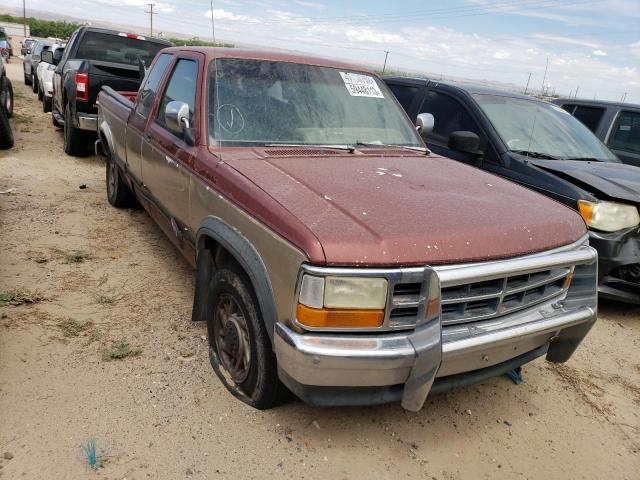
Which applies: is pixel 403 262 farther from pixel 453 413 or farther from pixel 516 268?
pixel 453 413

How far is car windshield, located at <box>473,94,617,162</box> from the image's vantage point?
4910mm

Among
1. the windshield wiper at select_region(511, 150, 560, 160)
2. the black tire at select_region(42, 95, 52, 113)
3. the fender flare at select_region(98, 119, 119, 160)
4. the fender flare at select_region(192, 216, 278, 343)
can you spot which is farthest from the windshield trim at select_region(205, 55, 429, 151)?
the black tire at select_region(42, 95, 52, 113)

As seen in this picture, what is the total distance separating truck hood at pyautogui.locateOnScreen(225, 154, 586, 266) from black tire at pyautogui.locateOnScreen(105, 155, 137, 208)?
10.3 feet

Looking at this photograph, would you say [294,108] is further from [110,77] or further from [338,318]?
[110,77]

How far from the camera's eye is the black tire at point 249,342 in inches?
95.8

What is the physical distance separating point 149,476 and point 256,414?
0.60m

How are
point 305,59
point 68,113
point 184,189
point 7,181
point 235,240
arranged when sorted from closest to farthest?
1. point 235,240
2. point 184,189
3. point 305,59
4. point 7,181
5. point 68,113

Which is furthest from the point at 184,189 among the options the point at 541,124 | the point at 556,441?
the point at 541,124

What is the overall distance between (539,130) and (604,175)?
0.95 meters

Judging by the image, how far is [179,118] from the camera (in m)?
3.06

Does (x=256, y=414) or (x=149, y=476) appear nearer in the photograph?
(x=149, y=476)

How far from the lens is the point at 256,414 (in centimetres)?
263

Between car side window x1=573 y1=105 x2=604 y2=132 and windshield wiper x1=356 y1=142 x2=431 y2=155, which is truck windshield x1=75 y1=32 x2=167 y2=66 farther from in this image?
car side window x1=573 y1=105 x2=604 y2=132

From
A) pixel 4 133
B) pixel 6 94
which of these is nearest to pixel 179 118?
pixel 4 133
